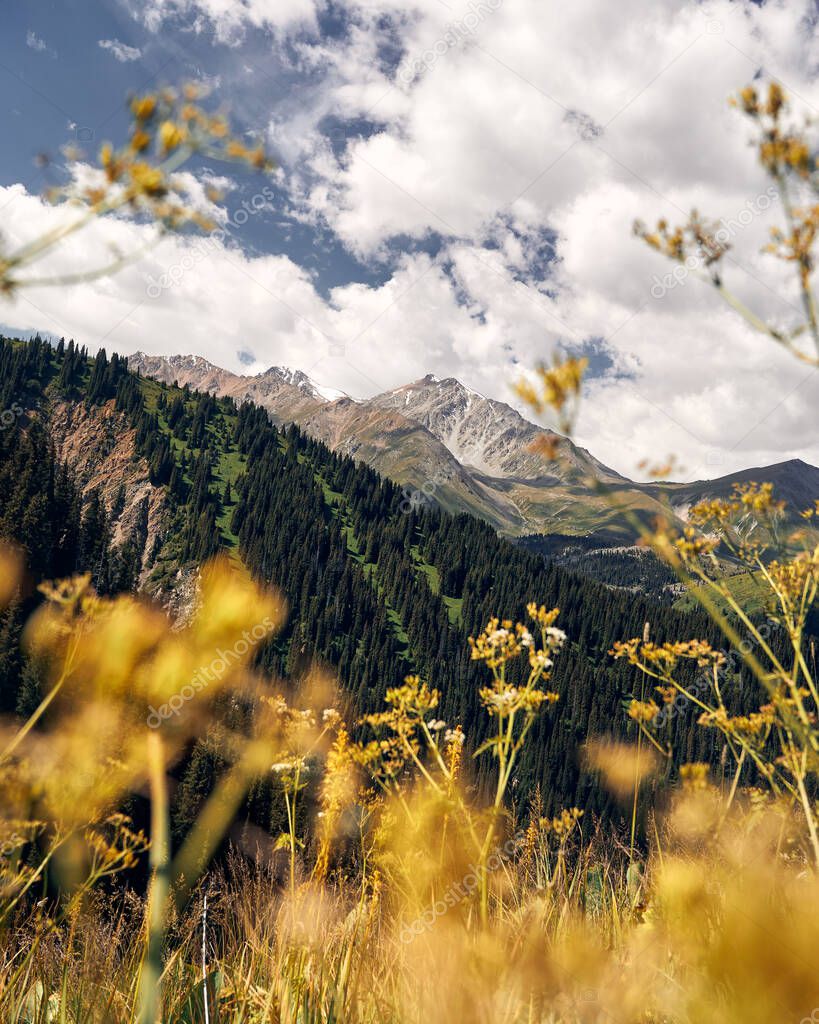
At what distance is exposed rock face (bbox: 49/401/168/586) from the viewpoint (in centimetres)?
16112

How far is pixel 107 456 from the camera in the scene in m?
172

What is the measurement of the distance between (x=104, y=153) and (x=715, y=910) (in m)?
3.11

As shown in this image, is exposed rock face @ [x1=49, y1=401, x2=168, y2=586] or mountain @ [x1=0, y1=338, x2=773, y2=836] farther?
exposed rock face @ [x1=49, y1=401, x2=168, y2=586]

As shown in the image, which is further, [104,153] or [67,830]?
[67,830]

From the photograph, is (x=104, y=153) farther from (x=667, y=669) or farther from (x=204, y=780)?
(x=204, y=780)

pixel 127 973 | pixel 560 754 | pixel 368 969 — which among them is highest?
pixel 368 969

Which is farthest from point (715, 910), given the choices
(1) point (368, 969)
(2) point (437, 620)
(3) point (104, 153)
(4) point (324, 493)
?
(4) point (324, 493)

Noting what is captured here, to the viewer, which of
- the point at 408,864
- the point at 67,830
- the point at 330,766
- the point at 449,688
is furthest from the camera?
the point at 449,688

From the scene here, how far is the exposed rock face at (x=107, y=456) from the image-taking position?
529 feet

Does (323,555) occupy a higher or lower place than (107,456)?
lower

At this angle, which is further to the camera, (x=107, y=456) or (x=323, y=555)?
(x=107, y=456)

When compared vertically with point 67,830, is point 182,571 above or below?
below

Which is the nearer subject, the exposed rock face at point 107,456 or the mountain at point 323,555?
the mountain at point 323,555

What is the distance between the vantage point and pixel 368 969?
288 cm
